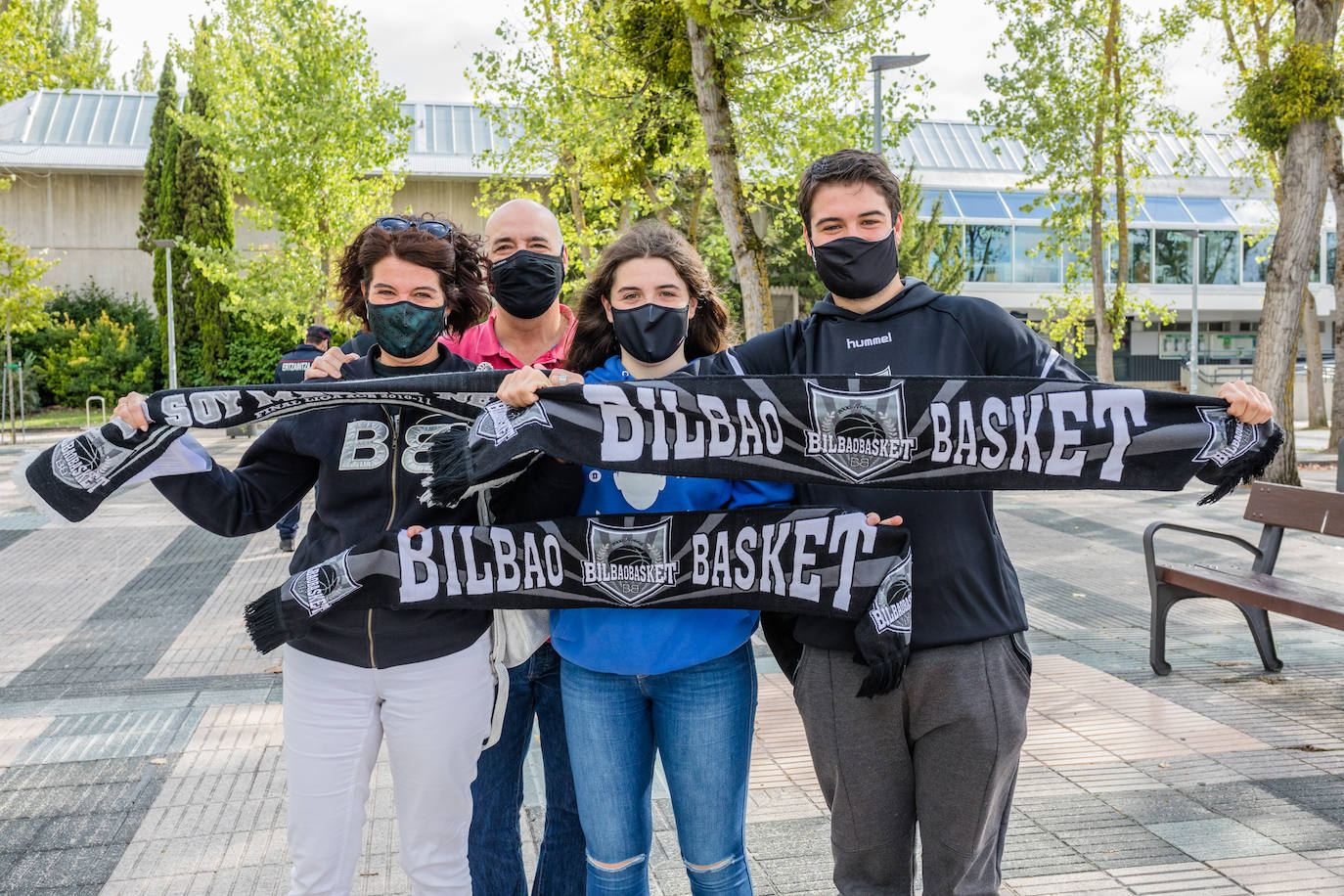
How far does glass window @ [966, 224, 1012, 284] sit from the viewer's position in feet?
116

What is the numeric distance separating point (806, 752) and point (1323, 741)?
8.04 ft

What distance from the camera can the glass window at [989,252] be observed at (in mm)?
35312

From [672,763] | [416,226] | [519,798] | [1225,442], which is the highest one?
[416,226]

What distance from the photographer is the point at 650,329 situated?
2.82 metres

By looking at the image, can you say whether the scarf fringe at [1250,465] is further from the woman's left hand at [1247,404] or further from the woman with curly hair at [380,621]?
the woman with curly hair at [380,621]

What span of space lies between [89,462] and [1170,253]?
3971 centimetres

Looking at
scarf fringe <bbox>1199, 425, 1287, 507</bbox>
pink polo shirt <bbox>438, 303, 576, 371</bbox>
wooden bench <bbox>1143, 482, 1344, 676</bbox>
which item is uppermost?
pink polo shirt <bbox>438, 303, 576, 371</bbox>

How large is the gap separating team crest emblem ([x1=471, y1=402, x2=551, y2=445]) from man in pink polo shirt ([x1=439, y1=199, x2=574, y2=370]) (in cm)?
52

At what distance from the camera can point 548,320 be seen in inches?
133

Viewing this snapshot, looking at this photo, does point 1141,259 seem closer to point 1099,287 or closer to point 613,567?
point 1099,287

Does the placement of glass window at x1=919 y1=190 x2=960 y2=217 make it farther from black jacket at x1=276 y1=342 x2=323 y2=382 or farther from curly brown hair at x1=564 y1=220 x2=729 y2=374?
curly brown hair at x1=564 y1=220 x2=729 y2=374

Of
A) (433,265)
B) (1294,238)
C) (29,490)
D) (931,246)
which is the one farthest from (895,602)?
(931,246)

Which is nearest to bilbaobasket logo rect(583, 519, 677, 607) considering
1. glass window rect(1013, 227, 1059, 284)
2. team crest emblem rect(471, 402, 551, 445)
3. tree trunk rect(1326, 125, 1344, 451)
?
team crest emblem rect(471, 402, 551, 445)

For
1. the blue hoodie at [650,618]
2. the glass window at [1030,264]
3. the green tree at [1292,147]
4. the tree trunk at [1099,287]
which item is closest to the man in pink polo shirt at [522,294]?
the blue hoodie at [650,618]
